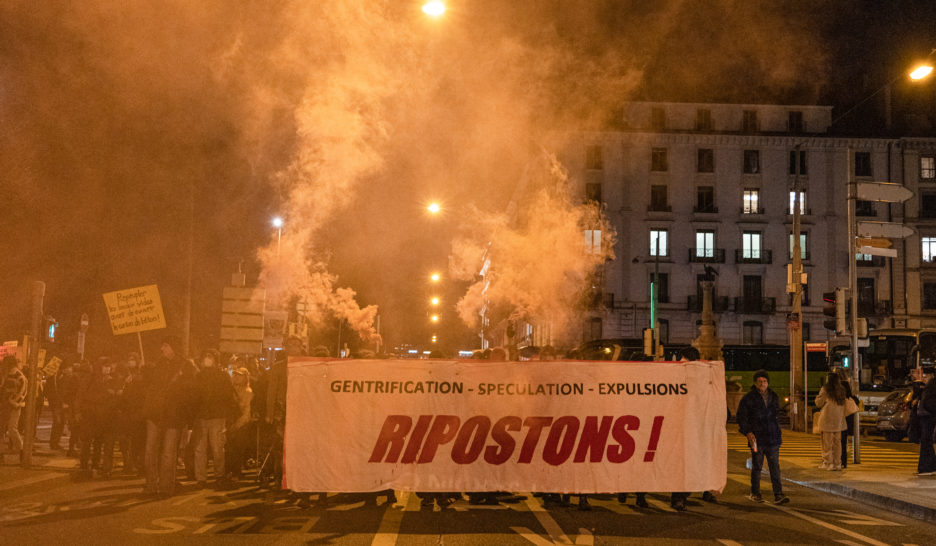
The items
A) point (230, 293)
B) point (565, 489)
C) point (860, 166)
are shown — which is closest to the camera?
point (565, 489)

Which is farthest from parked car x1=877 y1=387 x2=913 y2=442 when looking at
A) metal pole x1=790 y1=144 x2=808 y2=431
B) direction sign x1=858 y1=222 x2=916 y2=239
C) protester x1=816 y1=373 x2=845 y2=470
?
protester x1=816 y1=373 x2=845 y2=470

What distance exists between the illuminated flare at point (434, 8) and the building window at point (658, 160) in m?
51.8

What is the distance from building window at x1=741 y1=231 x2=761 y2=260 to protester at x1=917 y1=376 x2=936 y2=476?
47489 millimetres

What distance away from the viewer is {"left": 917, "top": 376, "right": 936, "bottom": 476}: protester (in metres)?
12.9

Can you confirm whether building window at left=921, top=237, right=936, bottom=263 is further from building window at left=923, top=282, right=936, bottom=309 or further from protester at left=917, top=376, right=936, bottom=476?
protester at left=917, top=376, right=936, bottom=476

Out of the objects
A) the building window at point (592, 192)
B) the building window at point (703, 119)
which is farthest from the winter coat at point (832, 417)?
the building window at point (703, 119)

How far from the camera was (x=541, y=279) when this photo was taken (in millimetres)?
55250

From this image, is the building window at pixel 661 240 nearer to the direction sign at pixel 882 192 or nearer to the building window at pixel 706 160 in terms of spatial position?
the building window at pixel 706 160

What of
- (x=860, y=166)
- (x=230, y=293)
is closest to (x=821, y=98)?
(x=860, y=166)

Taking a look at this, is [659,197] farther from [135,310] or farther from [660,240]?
[135,310]

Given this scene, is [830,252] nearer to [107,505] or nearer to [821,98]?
[821,98]

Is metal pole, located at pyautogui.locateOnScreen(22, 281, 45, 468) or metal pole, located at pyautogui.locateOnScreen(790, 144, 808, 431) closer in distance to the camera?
metal pole, located at pyautogui.locateOnScreen(22, 281, 45, 468)

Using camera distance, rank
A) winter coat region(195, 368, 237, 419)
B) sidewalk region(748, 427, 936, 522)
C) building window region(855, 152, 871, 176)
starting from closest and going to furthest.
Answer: sidewalk region(748, 427, 936, 522) → winter coat region(195, 368, 237, 419) → building window region(855, 152, 871, 176)

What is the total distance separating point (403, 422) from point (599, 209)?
50.3 metres
